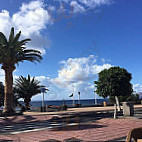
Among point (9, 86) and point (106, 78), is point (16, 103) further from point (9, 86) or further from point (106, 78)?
point (106, 78)

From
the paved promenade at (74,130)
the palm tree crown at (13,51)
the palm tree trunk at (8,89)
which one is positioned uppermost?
the palm tree crown at (13,51)

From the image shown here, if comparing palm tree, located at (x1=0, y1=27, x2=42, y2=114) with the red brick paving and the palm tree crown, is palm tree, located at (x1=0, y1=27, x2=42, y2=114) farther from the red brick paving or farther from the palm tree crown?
the red brick paving

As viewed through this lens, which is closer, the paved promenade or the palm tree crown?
the paved promenade

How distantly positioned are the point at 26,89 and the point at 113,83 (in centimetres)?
2113

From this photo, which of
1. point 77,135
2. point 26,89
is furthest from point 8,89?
point 77,135

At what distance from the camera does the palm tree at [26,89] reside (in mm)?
33656

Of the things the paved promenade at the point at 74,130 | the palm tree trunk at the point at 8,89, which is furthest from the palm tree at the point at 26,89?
the paved promenade at the point at 74,130

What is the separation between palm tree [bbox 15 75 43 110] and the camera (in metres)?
33.7

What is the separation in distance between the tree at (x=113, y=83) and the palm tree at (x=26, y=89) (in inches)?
749

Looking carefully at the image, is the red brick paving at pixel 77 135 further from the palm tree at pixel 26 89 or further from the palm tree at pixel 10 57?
the palm tree at pixel 26 89

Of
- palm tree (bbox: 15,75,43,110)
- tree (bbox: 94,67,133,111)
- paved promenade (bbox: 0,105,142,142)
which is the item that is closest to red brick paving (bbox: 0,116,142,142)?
paved promenade (bbox: 0,105,142,142)

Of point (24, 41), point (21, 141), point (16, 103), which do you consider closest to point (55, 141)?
point (21, 141)

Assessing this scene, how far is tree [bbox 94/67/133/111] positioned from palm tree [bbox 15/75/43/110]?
19019mm

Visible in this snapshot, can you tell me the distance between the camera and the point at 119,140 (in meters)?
7.00
